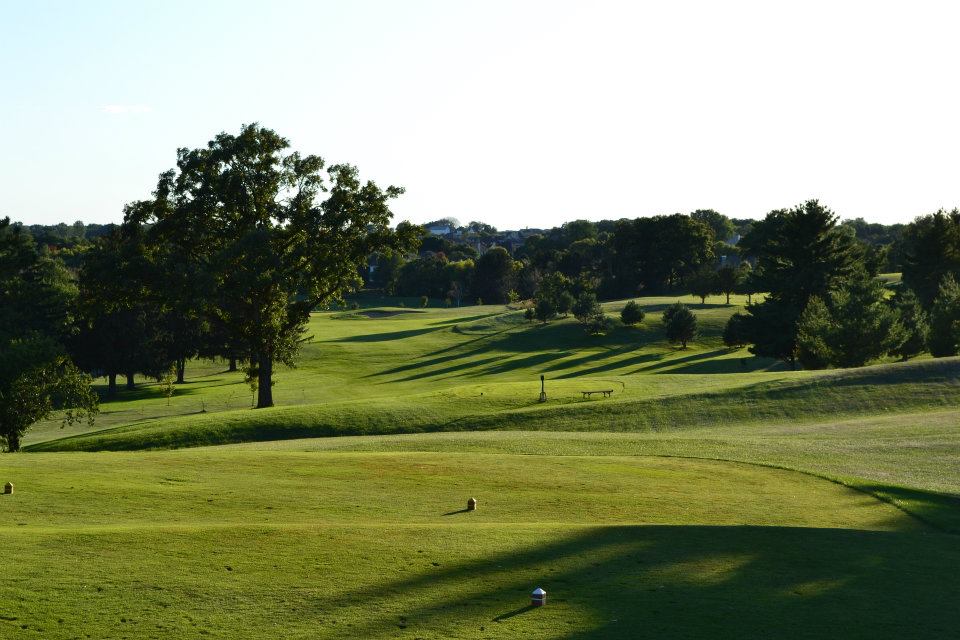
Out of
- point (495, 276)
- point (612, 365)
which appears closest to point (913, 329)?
point (612, 365)

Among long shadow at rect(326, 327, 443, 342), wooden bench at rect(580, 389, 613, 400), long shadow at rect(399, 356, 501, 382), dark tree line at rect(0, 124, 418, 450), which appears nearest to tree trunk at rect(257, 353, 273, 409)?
dark tree line at rect(0, 124, 418, 450)

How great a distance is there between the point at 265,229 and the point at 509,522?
112ft

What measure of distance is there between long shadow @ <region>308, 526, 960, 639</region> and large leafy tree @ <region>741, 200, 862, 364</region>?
204 ft

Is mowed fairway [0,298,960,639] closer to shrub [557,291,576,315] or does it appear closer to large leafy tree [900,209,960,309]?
large leafy tree [900,209,960,309]

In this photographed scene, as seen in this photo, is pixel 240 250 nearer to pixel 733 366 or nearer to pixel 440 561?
pixel 440 561

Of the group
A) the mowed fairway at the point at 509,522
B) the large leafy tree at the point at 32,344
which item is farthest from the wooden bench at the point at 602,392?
the large leafy tree at the point at 32,344

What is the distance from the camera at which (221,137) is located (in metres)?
52.8

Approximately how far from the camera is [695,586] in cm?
1460

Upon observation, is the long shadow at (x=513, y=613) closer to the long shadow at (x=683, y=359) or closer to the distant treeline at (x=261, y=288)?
the distant treeline at (x=261, y=288)

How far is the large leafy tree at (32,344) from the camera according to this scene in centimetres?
4344

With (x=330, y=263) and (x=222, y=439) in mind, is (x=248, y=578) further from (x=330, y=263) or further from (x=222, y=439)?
(x=330, y=263)

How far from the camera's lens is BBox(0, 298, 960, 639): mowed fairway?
42.7 feet

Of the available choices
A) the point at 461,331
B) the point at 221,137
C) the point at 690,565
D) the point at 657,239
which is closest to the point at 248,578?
the point at 690,565

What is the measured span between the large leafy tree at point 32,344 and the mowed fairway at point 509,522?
389 centimetres
